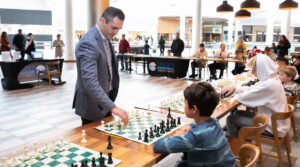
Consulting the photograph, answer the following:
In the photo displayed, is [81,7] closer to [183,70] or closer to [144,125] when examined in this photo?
[183,70]

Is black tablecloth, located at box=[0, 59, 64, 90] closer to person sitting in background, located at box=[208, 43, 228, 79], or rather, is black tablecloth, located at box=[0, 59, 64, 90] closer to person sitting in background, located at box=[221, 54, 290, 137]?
person sitting in background, located at box=[208, 43, 228, 79]

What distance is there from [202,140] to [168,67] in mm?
8902

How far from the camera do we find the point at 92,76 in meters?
1.94

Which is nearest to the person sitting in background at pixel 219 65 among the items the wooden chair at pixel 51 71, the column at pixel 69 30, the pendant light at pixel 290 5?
the pendant light at pixel 290 5

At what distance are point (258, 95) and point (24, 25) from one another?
19.0 metres

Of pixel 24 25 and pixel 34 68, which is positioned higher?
pixel 24 25

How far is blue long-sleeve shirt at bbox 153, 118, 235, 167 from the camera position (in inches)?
59.9

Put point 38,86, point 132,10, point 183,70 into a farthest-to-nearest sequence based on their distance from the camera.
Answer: point 132,10
point 183,70
point 38,86

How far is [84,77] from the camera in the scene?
6.40 feet

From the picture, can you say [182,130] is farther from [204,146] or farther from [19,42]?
[19,42]

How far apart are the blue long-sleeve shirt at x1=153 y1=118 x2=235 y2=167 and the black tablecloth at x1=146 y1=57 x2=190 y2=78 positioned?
8543mm

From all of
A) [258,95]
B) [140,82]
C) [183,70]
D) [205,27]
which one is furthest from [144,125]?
[205,27]

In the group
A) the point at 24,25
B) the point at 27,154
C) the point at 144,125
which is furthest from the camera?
the point at 24,25

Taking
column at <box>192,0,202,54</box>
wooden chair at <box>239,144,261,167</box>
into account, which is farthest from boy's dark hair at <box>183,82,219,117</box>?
column at <box>192,0,202,54</box>
